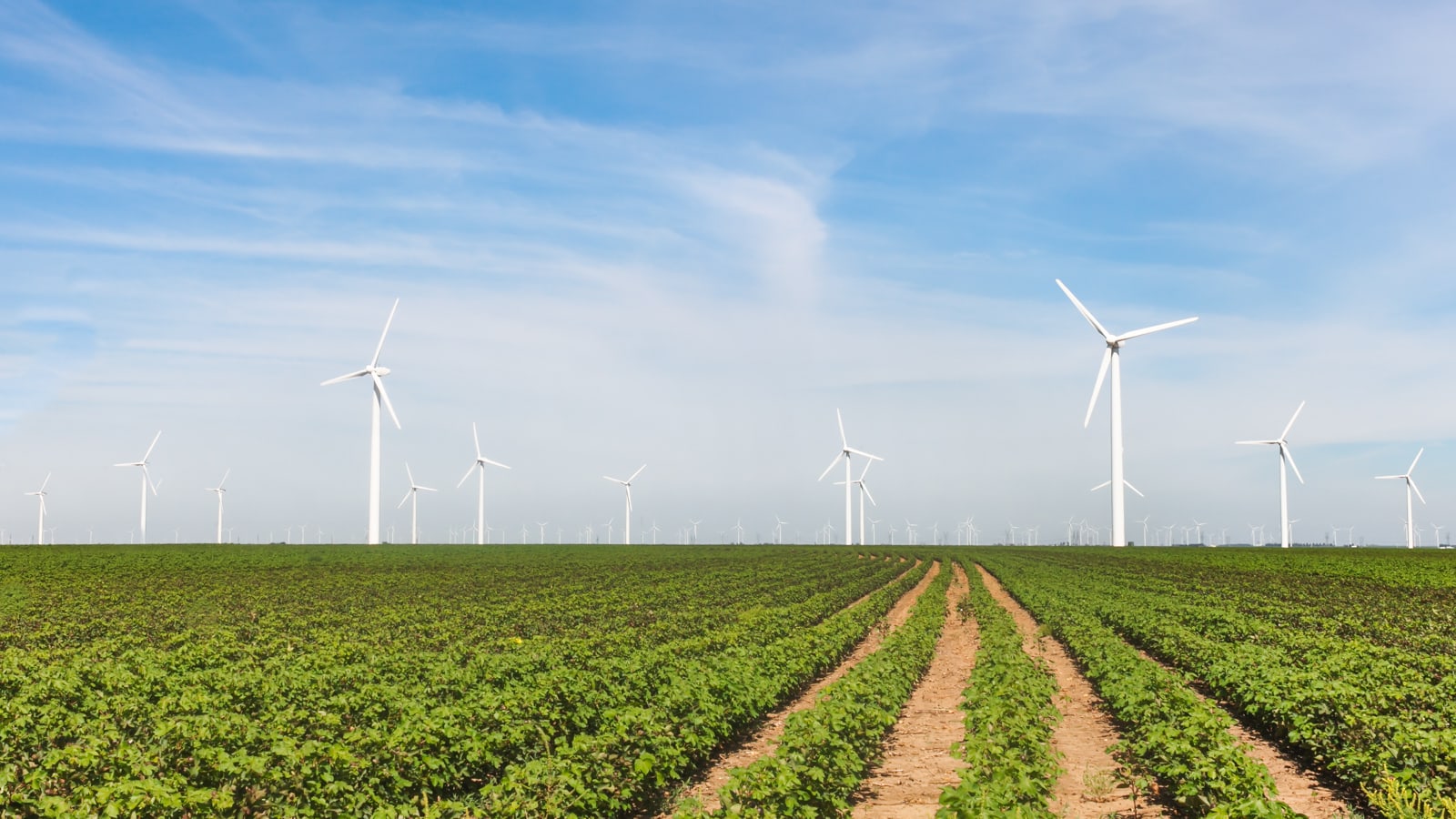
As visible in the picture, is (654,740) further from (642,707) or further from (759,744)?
(759,744)

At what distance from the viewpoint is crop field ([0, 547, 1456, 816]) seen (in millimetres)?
10508

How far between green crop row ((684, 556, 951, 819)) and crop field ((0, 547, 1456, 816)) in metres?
0.05

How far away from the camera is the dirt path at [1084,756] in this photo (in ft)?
42.0

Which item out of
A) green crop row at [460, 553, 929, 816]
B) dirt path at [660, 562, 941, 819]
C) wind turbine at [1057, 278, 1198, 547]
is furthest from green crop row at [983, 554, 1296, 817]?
wind turbine at [1057, 278, 1198, 547]

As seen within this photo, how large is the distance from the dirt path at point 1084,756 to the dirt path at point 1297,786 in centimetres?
180

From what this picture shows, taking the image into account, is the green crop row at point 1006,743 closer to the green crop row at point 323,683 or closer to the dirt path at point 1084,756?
the dirt path at point 1084,756

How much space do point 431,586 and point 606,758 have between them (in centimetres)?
3937

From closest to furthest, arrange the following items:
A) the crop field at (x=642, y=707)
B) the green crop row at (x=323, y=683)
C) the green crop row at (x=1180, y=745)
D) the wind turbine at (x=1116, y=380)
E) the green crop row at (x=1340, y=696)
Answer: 1. the green crop row at (x=323, y=683)
2. the crop field at (x=642, y=707)
3. the green crop row at (x=1180, y=745)
4. the green crop row at (x=1340, y=696)
5. the wind turbine at (x=1116, y=380)

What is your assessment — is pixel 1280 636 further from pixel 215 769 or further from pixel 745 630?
pixel 215 769

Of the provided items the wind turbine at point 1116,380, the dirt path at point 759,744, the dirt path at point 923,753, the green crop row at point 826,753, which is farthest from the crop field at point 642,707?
the wind turbine at point 1116,380

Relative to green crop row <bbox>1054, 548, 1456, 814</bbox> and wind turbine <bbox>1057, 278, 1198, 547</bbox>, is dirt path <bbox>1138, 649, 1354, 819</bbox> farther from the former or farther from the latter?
wind turbine <bbox>1057, 278, 1198, 547</bbox>

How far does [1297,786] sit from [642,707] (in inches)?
359

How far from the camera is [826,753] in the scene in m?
12.3

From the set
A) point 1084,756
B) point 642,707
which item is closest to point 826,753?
point 642,707
